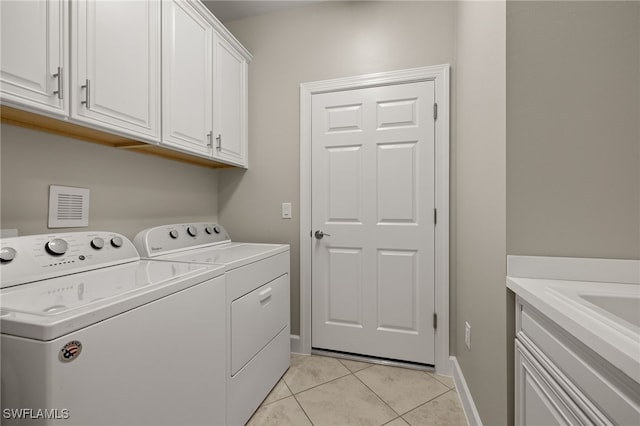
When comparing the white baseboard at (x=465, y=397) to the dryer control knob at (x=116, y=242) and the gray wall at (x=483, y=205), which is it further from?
the dryer control knob at (x=116, y=242)

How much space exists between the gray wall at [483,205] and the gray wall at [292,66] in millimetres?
389

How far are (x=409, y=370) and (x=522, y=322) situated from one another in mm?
1251

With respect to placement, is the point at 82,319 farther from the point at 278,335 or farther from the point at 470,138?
the point at 470,138

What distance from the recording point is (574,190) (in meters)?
0.94

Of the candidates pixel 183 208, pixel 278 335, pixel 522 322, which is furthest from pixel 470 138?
pixel 183 208

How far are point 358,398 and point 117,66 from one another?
2084mm

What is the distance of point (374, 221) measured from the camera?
2.05m

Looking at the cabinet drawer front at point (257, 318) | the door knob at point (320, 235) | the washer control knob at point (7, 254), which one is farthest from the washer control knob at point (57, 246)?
the door knob at point (320, 235)

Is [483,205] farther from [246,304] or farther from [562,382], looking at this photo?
[246,304]

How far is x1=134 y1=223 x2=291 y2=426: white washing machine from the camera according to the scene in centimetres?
134

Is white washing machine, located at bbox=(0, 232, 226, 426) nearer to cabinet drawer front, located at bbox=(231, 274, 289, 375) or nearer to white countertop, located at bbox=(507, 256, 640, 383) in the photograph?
cabinet drawer front, located at bbox=(231, 274, 289, 375)

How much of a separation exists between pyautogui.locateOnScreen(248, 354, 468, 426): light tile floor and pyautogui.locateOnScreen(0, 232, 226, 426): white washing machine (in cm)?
49

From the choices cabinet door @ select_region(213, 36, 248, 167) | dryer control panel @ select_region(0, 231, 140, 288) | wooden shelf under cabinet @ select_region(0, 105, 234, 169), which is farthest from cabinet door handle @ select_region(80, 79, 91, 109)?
cabinet door @ select_region(213, 36, 248, 167)

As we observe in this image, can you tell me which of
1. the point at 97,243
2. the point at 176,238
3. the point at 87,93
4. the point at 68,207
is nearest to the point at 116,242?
the point at 97,243
